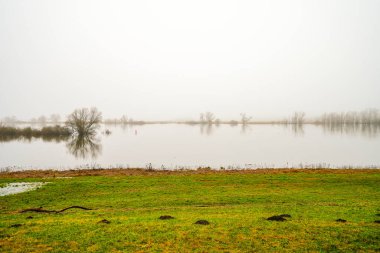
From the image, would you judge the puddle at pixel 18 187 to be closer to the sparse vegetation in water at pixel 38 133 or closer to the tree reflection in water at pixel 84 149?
the tree reflection in water at pixel 84 149

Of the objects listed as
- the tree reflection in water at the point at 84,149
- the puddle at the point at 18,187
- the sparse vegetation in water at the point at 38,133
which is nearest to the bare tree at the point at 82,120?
the sparse vegetation in water at the point at 38,133

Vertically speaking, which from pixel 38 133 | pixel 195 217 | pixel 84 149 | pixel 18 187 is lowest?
pixel 18 187

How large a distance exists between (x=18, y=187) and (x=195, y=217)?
16.3m

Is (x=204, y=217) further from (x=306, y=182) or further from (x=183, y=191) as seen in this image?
(x=306, y=182)

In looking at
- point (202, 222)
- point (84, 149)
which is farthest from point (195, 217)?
point (84, 149)

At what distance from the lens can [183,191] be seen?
773 inches

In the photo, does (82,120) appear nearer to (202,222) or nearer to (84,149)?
(84,149)

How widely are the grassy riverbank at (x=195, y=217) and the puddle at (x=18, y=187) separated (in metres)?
1.10

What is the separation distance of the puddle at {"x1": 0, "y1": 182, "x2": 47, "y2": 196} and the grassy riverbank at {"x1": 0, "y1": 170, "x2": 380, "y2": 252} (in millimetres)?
1099

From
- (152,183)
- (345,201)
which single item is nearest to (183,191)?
(152,183)

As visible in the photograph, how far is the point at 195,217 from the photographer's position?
471 inches

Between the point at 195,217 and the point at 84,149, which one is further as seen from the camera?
the point at 84,149

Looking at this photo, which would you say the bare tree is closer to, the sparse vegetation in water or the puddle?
the sparse vegetation in water

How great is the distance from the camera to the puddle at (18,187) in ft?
64.8
